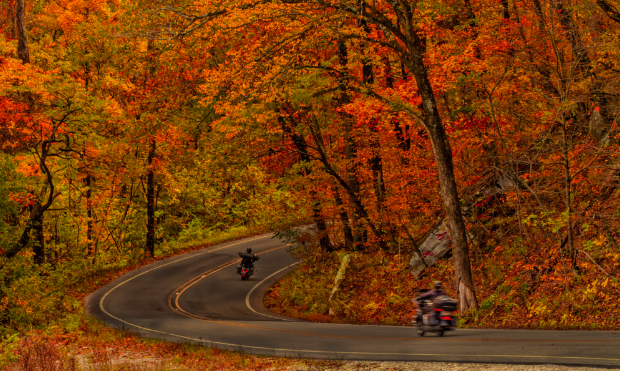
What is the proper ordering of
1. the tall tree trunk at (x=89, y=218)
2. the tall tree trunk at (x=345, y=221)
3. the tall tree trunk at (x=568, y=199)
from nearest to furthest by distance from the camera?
the tall tree trunk at (x=568, y=199)
the tall tree trunk at (x=345, y=221)
the tall tree trunk at (x=89, y=218)

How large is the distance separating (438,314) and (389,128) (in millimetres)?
9354

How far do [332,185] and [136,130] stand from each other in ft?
44.8

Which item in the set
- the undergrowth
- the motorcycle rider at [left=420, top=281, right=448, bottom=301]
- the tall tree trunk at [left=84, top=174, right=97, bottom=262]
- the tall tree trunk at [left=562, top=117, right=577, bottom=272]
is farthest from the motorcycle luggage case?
the tall tree trunk at [left=84, top=174, right=97, bottom=262]

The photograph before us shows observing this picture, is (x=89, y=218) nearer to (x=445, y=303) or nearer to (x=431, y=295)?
(x=431, y=295)

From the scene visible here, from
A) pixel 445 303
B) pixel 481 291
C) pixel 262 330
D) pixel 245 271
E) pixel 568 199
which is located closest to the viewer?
pixel 445 303

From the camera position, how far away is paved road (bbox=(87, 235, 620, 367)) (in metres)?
9.65

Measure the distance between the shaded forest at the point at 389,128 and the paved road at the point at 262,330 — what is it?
228cm

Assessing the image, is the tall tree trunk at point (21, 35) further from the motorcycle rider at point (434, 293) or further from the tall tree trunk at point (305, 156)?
the motorcycle rider at point (434, 293)

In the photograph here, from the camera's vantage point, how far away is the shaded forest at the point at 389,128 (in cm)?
1450

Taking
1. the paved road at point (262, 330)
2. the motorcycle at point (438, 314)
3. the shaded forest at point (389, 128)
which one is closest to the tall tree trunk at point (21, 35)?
the shaded forest at point (389, 128)

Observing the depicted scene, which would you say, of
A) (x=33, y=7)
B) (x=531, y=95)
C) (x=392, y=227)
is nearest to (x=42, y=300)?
(x=392, y=227)

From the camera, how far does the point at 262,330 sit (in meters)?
15.5

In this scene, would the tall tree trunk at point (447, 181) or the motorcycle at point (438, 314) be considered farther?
the tall tree trunk at point (447, 181)

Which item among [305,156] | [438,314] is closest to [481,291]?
[438,314]
